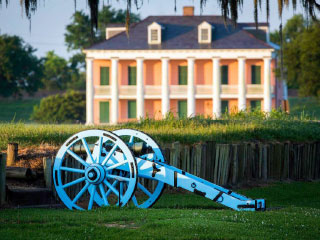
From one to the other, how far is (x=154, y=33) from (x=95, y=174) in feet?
→ 148

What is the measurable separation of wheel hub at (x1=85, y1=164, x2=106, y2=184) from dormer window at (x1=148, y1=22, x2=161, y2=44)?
146 feet

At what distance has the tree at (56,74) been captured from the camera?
85625 mm

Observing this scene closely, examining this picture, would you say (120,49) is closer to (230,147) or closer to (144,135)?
(230,147)

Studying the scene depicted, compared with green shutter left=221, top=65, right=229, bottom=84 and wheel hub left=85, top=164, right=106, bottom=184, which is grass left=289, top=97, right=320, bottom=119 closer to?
green shutter left=221, top=65, right=229, bottom=84

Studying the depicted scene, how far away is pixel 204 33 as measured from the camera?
5562 cm

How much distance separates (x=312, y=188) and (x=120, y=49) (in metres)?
38.1

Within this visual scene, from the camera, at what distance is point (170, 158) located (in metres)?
15.9

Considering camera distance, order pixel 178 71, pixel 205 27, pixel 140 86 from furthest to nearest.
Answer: pixel 178 71
pixel 205 27
pixel 140 86

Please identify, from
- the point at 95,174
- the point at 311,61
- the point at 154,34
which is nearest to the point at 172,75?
the point at 154,34

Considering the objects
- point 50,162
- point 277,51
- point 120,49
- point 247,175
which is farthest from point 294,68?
point 50,162

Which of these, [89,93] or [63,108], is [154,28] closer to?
[89,93]

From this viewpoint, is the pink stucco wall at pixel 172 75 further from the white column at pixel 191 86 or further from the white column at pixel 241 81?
the white column at pixel 241 81

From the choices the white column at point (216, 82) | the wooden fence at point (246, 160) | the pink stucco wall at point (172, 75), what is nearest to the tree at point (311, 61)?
the pink stucco wall at point (172, 75)

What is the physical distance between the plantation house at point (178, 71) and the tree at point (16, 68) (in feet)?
61.7
